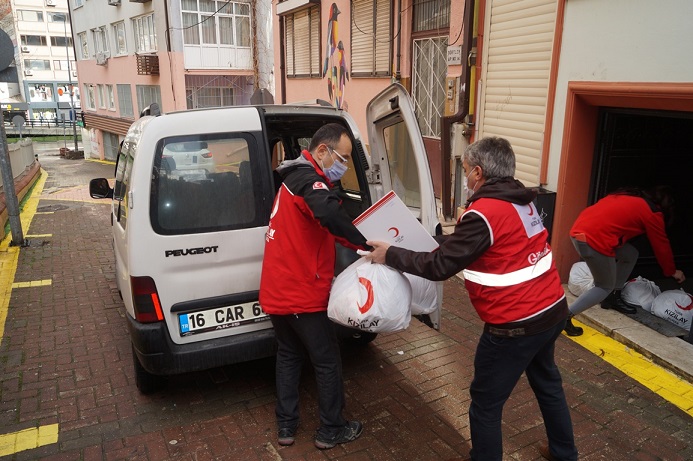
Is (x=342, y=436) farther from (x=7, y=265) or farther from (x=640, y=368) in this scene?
(x=7, y=265)

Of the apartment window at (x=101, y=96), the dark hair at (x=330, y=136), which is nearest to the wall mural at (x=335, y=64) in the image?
the dark hair at (x=330, y=136)

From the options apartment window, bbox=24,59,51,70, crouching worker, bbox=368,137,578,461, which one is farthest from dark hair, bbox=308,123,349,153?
apartment window, bbox=24,59,51,70

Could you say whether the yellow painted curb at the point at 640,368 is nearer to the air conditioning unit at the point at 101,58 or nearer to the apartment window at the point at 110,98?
the apartment window at the point at 110,98

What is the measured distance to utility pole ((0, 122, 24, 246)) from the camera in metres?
7.75

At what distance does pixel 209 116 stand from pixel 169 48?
20570 mm

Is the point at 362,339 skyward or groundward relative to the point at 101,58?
groundward

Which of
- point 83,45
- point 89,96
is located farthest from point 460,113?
point 83,45

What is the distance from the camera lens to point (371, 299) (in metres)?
2.89

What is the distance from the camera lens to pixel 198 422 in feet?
11.5

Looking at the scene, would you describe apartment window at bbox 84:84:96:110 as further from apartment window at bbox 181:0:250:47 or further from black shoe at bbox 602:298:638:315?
black shoe at bbox 602:298:638:315

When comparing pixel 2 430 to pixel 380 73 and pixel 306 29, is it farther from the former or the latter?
pixel 306 29

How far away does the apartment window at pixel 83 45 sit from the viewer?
3120 centimetres

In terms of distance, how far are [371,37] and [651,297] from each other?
24.8 ft

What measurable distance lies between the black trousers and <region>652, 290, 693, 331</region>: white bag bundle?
343cm
